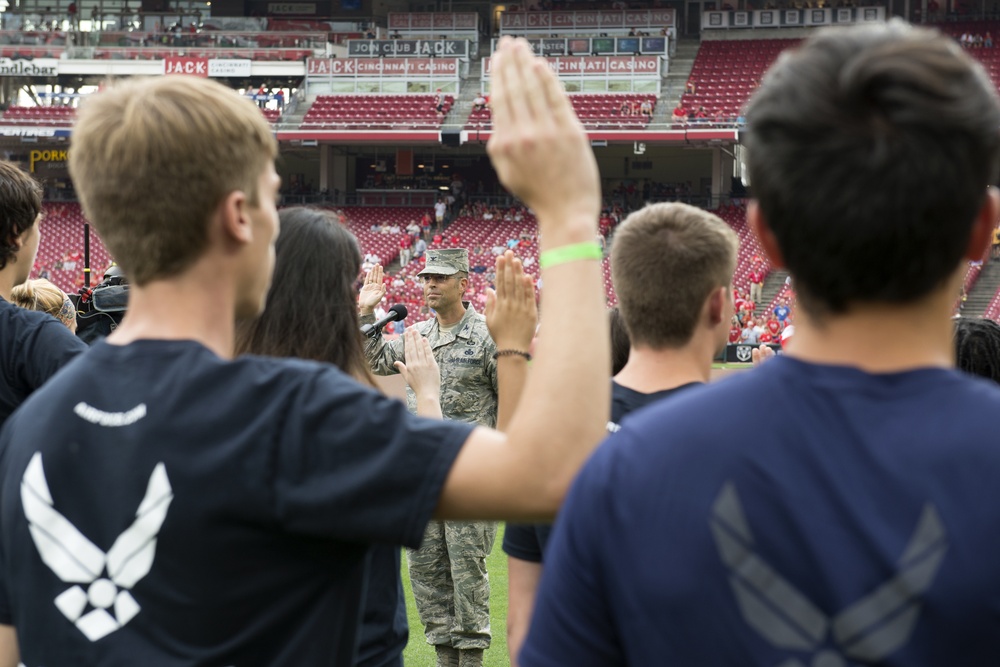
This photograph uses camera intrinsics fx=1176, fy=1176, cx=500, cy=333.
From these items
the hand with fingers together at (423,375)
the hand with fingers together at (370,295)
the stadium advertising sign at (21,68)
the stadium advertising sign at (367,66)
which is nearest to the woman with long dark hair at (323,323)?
the hand with fingers together at (423,375)

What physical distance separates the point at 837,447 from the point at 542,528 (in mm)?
1410

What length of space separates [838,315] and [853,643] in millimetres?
351

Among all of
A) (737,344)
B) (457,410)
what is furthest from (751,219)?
(737,344)

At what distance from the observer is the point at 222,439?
152 cm

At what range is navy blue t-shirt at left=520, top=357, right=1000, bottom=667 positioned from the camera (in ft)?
3.88

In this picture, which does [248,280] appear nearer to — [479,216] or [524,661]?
[524,661]

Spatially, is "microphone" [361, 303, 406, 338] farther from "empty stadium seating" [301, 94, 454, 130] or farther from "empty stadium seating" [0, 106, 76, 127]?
"empty stadium seating" [0, 106, 76, 127]

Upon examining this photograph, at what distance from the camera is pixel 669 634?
4.16 ft

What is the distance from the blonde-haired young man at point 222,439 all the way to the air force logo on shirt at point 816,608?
0.96 ft

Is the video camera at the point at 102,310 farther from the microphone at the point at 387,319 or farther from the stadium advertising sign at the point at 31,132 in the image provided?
the stadium advertising sign at the point at 31,132

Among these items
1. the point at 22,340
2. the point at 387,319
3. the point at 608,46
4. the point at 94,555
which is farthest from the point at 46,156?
the point at 94,555

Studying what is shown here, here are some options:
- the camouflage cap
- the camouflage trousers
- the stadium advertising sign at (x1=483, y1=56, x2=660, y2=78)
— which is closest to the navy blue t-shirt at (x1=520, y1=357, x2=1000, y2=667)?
the camouflage trousers

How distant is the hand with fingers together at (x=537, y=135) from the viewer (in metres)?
1.47

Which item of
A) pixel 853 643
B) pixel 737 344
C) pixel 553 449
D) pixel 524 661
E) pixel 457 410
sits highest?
pixel 553 449
